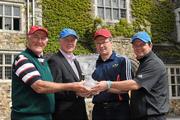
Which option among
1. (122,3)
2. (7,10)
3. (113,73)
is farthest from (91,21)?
(113,73)

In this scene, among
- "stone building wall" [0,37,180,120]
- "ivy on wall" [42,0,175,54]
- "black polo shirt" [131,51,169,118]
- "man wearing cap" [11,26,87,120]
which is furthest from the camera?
"ivy on wall" [42,0,175,54]

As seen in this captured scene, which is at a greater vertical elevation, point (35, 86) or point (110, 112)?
point (35, 86)

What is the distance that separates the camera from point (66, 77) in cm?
482

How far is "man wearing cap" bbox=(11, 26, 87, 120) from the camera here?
414 centimetres

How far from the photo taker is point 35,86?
13.5 ft

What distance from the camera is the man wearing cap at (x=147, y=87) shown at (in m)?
4.47

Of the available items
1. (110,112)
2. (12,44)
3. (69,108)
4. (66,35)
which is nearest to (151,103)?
(110,112)

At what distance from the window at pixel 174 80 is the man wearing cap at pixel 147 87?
14.4m

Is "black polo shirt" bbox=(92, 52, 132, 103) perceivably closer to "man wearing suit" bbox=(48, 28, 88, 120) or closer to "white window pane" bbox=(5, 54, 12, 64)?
"man wearing suit" bbox=(48, 28, 88, 120)

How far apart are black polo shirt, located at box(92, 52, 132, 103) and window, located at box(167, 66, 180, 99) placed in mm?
14103

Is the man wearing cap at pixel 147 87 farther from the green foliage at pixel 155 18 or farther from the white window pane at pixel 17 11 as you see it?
the green foliage at pixel 155 18

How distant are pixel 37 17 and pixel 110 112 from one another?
11.5 meters

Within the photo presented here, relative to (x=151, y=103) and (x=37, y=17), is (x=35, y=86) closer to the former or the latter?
(x=151, y=103)

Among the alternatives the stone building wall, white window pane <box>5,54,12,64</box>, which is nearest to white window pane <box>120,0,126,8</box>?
the stone building wall
